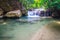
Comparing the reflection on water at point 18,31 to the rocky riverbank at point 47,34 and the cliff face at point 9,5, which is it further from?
the cliff face at point 9,5

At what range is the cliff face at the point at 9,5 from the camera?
26000mm

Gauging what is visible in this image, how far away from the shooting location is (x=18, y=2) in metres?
27.8

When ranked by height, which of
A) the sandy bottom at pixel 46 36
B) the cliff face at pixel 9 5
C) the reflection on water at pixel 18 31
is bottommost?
the reflection on water at pixel 18 31

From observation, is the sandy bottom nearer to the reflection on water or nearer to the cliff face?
the reflection on water

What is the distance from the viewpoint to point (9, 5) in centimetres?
2644

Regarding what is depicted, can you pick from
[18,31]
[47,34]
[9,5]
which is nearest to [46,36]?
[47,34]

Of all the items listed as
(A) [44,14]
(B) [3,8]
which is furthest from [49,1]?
(B) [3,8]

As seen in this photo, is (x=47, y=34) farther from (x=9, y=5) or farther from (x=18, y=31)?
(x=9, y=5)

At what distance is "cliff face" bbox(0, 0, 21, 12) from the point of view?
85.3 ft

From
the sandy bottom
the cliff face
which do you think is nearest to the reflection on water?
the sandy bottom

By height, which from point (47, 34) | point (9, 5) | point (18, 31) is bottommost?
point (18, 31)

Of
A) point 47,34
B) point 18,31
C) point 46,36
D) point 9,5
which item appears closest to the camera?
point 46,36

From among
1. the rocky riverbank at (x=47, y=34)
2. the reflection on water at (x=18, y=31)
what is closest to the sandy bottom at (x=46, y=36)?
the rocky riverbank at (x=47, y=34)

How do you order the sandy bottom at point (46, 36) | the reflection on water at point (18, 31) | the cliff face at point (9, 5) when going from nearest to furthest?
the sandy bottom at point (46, 36) < the reflection on water at point (18, 31) < the cliff face at point (9, 5)
